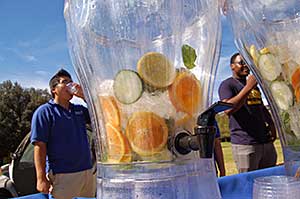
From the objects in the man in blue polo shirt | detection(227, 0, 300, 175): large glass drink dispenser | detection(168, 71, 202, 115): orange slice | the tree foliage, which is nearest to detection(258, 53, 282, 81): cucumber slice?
detection(227, 0, 300, 175): large glass drink dispenser

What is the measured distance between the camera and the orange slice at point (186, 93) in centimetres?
56

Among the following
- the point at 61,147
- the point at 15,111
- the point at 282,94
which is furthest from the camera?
the point at 15,111

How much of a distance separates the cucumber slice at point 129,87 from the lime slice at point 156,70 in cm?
1

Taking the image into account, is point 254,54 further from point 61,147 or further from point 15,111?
point 15,111

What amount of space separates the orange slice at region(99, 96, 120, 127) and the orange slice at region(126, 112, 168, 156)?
0.03 metres

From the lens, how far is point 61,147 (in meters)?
1.87

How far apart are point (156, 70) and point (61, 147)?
1.40 m

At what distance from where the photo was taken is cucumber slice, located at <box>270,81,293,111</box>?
60cm

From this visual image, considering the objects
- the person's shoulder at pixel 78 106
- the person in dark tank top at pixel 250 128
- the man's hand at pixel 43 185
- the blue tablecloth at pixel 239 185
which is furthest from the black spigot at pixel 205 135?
the person's shoulder at pixel 78 106

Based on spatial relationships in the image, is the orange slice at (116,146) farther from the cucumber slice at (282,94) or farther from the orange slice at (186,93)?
the cucumber slice at (282,94)

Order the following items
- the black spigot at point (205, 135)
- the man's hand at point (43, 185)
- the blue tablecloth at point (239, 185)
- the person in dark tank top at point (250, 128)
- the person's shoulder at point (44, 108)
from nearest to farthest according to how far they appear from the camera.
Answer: the black spigot at point (205, 135), the blue tablecloth at point (239, 185), the man's hand at point (43, 185), the person's shoulder at point (44, 108), the person in dark tank top at point (250, 128)

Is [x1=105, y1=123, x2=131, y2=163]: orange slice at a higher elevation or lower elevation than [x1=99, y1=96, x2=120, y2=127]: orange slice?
lower

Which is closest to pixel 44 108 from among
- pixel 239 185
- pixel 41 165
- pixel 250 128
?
pixel 41 165

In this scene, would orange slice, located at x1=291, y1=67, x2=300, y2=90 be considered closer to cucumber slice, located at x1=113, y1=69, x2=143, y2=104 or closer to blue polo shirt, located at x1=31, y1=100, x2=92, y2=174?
cucumber slice, located at x1=113, y1=69, x2=143, y2=104
